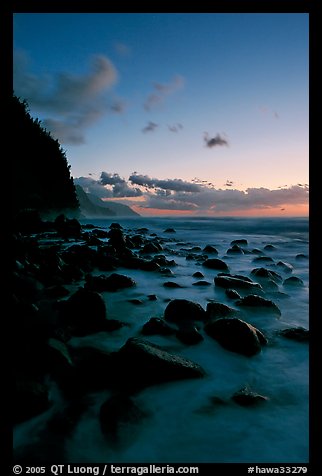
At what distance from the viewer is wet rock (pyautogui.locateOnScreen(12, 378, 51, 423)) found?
2414 mm

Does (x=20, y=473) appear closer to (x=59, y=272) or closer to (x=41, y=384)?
(x=41, y=384)

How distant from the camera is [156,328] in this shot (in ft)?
13.3

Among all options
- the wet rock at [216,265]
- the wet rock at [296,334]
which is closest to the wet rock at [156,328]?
the wet rock at [296,334]

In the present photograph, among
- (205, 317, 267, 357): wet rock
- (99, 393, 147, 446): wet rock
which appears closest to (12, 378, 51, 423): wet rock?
(99, 393, 147, 446): wet rock

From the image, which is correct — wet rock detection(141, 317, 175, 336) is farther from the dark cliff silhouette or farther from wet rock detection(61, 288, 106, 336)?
the dark cliff silhouette

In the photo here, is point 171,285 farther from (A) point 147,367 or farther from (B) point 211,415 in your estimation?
(B) point 211,415

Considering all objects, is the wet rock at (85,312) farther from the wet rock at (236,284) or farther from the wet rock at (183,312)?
the wet rock at (236,284)

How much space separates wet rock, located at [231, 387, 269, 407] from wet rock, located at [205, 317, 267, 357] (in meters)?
0.81

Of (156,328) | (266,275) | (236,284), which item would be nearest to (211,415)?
(156,328)

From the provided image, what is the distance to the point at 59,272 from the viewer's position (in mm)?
6246
